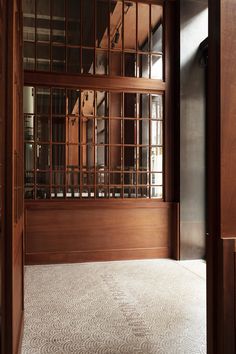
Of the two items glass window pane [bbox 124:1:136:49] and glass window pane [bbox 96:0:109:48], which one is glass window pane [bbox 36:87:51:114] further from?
glass window pane [bbox 124:1:136:49]

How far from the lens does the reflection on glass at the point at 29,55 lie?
3693mm

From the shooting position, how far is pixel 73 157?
3.75 m

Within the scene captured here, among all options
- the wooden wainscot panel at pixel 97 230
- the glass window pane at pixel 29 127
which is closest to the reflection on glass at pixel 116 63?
the glass window pane at pixel 29 127

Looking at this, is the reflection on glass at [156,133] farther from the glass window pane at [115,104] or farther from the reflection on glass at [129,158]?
the glass window pane at [115,104]

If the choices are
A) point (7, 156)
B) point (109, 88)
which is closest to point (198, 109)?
point (109, 88)

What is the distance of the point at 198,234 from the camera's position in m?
3.82

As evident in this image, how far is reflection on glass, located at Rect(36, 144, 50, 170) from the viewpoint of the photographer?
364 cm

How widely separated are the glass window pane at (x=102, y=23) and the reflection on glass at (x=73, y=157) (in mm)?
1177

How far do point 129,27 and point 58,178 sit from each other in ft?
6.24

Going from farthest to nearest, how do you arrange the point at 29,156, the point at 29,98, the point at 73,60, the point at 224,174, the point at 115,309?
the point at 73,60, the point at 29,98, the point at 29,156, the point at 115,309, the point at 224,174

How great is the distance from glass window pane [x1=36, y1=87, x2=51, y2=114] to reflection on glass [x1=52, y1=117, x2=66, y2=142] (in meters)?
0.14

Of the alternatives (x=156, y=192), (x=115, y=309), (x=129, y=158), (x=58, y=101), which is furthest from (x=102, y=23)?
(x=115, y=309)

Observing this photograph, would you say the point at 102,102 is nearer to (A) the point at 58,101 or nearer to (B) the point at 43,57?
(A) the point at 58,101

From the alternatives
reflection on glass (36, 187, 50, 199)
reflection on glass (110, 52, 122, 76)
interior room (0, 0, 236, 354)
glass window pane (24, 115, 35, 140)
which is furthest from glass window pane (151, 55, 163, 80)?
reflection on glass (36, 187, 50, 199)
